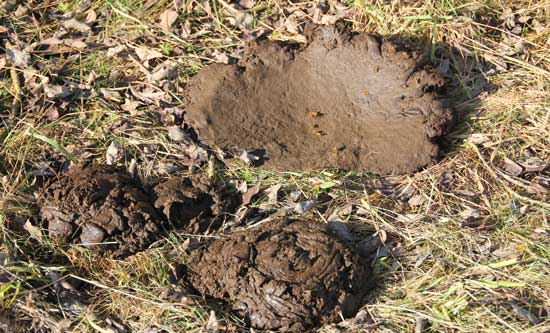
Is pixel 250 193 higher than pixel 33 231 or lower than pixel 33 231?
higher

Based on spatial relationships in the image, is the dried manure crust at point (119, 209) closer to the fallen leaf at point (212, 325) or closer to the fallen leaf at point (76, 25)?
the fallen leaf at point (212, 325)

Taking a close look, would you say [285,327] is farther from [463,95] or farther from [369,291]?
[463,95]

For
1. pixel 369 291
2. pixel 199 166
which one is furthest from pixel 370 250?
pixel 199 166

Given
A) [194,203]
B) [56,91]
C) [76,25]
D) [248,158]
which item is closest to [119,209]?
[194,203]

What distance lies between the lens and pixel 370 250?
352 centimetres

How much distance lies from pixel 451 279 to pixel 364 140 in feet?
3.30

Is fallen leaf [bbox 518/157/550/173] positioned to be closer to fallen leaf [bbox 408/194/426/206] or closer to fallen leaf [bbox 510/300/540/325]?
fallen leaf [bbox 408/194/426/206]

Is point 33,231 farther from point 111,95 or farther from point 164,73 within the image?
point 164,73

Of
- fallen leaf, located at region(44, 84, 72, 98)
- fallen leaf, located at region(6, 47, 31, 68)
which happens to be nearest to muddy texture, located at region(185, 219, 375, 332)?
fallen leaf, located at region(44, 84, 72, 98)

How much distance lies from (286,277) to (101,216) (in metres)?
1.04

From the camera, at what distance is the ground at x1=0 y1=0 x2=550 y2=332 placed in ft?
10.8

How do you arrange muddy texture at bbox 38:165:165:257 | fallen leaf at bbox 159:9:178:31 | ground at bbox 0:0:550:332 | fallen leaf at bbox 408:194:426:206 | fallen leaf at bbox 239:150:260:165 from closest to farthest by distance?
ground at bbox 0:0:550:332 < muddy texture at bbox 38:165:165:257 < fallen leaf at bbox 408:194:426:206 < fallen leaf at bbox 239:150:260:165 < fallen leaf at bbox 159:9:178:31

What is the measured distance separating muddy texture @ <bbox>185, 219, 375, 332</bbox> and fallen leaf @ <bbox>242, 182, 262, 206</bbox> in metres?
0.34

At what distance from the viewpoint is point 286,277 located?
3.26 m
